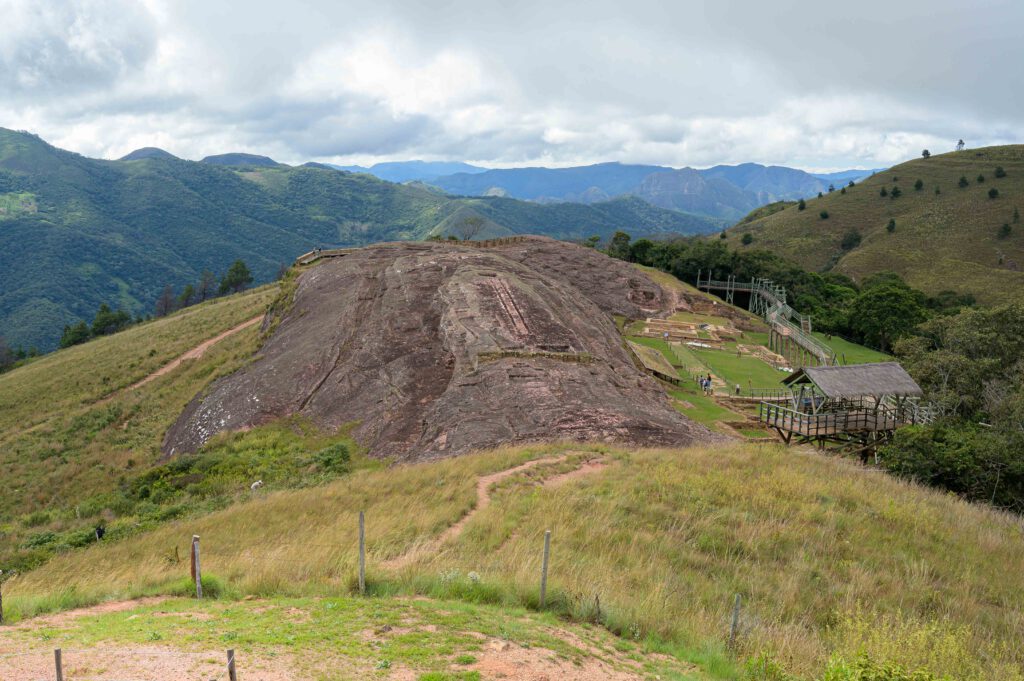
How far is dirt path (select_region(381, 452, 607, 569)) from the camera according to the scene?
1077 centimetres

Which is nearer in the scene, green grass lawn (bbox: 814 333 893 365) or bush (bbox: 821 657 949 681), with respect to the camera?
bush (bbox: 821 657 949 681)

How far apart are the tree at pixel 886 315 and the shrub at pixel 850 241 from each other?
193 feet

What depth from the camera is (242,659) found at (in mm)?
6941

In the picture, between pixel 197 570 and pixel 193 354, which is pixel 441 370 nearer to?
pixel 197 570

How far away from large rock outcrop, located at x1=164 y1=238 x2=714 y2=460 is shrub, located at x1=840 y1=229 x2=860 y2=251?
103 m

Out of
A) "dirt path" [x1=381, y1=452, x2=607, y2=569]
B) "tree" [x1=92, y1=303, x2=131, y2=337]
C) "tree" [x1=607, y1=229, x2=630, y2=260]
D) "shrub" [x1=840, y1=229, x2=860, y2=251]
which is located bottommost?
"tree" [x1=92, y1=303, x2=131, y2=337]

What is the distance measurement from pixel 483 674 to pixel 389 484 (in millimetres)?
9574

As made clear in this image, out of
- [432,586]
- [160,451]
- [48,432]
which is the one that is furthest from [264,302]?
[432,586]

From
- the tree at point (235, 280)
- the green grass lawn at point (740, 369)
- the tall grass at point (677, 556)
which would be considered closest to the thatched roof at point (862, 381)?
the tall grass at point (677, 556)

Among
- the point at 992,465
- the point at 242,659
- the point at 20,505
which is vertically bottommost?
the point at 20,505

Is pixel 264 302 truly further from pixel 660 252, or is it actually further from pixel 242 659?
pixel 660 252

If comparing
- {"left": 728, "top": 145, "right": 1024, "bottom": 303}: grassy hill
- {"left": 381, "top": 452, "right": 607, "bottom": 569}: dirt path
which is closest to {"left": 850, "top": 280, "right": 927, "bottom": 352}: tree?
{"left": 728, "top": 145, "right": 1024, "bottom": 303}: grassy hill

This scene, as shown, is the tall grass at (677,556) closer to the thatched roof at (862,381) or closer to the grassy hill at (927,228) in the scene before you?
the thatched roof at (862,381)

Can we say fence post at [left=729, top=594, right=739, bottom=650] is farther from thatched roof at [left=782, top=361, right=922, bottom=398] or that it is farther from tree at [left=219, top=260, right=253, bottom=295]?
tree at [left=219, top=260, right=253, bottom=295]
